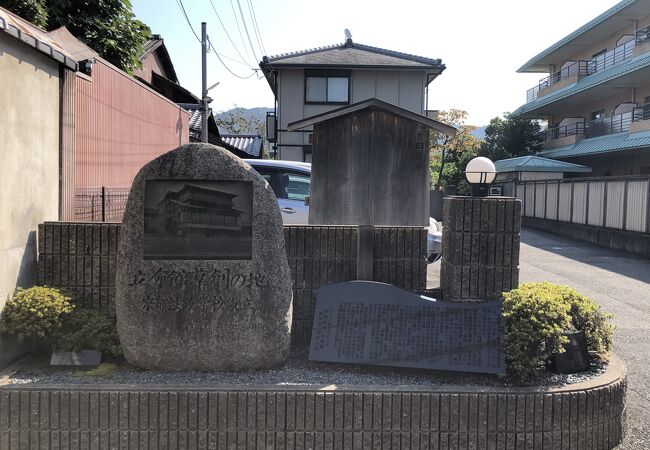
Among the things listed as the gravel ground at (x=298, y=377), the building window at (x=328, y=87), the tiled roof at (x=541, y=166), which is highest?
the building window at (x=328, y=87)

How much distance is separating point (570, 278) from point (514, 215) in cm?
769

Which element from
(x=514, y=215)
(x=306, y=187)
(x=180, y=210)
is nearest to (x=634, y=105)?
(x=306, y=187)

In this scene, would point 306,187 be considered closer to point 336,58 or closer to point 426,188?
point 426,188

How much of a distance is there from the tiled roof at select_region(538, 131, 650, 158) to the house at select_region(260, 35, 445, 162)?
8681 mm

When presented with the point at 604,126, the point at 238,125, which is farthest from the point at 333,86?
the point at 238,125

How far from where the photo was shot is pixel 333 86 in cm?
2456

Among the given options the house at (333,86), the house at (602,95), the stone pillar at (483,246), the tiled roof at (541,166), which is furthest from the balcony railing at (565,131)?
the stone pillar at (483,246)

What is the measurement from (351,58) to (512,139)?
1696 centimetres

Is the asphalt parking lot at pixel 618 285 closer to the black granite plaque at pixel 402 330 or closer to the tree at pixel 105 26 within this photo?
the black granite plaque at pixel 402 330

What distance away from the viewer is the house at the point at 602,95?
25.0 meters

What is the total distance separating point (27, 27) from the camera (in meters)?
5.07

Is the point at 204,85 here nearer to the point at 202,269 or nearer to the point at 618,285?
the point at 618,285

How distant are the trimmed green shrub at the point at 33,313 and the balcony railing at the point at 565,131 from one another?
31.4 metres

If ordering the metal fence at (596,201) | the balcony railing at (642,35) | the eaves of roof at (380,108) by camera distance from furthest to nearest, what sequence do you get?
the balcony railing at (642,35), the metal fence at (596,201), the eaves of roof at (380,108)
